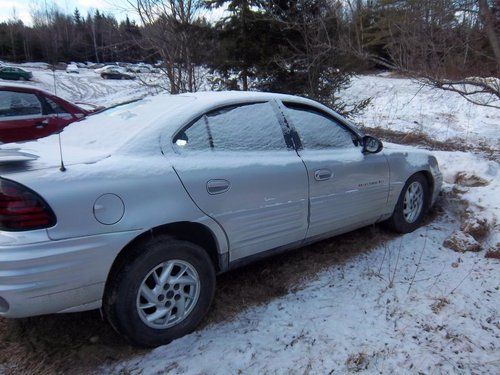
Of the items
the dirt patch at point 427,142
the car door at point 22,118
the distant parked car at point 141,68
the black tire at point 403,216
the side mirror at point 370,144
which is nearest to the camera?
the side mirror at point 370,144

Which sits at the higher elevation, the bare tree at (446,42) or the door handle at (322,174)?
the bare tree at (446,42)

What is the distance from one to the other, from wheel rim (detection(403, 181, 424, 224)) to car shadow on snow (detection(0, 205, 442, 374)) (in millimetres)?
931

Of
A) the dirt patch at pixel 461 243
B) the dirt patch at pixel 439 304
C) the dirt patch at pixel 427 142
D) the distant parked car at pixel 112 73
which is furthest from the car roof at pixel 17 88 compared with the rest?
the distant parked car at pixel 112 73

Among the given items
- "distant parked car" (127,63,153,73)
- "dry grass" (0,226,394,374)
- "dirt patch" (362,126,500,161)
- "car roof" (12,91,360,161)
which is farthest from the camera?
"distant parked car" (127,63,153,73)

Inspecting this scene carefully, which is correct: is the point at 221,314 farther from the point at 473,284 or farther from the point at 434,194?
the point at 434,194

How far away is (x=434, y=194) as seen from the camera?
4836 millimetres

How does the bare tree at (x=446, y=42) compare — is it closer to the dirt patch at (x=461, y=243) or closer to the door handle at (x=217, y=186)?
the dirt patch at (x=461, y=243)

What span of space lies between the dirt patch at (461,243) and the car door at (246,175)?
5.70 feet

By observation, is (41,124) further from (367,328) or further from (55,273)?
(367,328)

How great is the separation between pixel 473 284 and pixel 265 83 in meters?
7.39

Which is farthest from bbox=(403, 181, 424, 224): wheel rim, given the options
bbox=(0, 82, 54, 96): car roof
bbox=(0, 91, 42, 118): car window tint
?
bbox=(0, 82, 54, 96): car roof

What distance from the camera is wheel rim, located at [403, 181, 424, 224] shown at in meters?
4.50

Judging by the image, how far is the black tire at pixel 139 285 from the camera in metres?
2.44

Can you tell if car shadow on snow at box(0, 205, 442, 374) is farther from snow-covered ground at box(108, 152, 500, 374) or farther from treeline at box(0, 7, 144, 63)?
treeline at box(0, 7, 144, 63)
